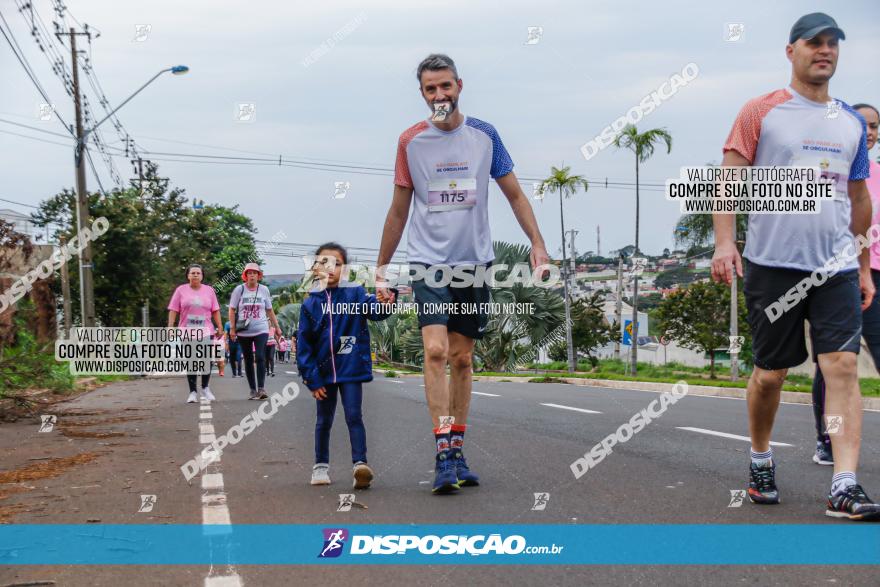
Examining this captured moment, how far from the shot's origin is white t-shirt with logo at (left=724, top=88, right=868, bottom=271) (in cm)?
501

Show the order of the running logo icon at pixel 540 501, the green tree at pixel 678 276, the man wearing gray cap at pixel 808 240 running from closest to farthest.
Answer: the man wearing gray cap at pixel 808 240 < the running logo icon at pixel 540 501 < the green tree at pixel 678 276

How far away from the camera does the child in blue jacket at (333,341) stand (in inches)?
256

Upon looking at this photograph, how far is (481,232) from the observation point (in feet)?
20.1

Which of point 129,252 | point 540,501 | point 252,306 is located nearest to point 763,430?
point 540,501

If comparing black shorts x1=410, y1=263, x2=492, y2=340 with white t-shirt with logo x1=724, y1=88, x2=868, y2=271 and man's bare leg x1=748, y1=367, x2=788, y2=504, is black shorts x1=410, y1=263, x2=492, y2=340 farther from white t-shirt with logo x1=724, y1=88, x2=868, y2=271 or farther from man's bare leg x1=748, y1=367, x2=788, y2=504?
white t-shirt with logo x1=724, y1=88, x2=868, y2=271

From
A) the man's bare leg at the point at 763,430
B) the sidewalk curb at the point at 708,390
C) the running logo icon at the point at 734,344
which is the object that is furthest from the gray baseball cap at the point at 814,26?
the running logo icon at the point at 734,344

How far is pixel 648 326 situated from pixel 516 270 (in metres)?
78.7

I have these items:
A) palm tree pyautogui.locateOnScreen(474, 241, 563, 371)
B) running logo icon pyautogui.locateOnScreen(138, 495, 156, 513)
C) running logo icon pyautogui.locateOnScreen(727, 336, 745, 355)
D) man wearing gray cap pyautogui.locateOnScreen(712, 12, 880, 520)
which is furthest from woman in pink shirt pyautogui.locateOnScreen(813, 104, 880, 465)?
palm tree pyautogui.locateOnScreen(474, 241, 563, 371)

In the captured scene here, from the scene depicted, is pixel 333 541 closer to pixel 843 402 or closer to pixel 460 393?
pixel 460 393

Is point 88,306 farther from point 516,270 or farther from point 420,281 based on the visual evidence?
point 420,281

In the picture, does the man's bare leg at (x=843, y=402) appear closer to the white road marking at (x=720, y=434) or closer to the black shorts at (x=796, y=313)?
the black shorts at (x=796, y=313)

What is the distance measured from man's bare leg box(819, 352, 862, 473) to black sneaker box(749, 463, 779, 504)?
438 mm

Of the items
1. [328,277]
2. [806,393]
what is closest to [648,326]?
[806,393]

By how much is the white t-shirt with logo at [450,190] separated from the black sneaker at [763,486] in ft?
6.27
